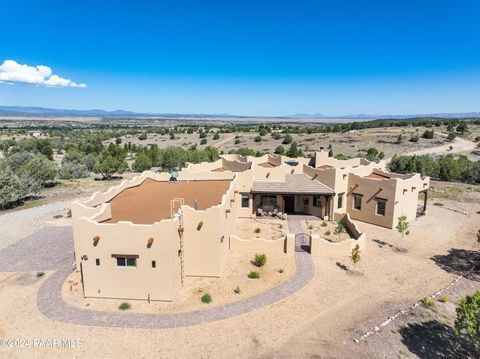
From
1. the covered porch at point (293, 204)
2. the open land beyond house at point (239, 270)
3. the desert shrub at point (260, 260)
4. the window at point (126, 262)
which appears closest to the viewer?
the open land beyond house at point (239, 270)

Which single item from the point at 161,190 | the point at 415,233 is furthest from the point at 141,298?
the point at 415,233

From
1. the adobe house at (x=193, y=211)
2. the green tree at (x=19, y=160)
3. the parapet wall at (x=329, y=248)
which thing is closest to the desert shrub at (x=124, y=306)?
the adobe house at (x=193, y=211)

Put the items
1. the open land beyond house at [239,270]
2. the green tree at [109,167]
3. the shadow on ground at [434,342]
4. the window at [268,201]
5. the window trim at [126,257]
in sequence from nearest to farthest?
the shadow on ground at [434,342] → the open land beyond house at [239,270] → the window trim at [126,257] → the window at [268,201] → the green tree at [109,167]

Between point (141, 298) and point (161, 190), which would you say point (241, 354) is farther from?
point (161, 190)

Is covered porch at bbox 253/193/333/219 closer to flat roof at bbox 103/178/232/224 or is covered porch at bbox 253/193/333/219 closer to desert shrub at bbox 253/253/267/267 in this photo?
flat roof at bbox 103/178/232/224

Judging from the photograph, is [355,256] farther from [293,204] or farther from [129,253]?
[129,253]

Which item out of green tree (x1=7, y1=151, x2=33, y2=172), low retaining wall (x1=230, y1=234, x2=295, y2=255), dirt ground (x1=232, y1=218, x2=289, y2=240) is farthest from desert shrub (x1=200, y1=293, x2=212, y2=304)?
green tree (x1=7, y1=151, x2=33, y2=172)

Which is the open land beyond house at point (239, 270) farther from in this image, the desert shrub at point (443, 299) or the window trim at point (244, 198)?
the desert shrub at point (443, 299)
